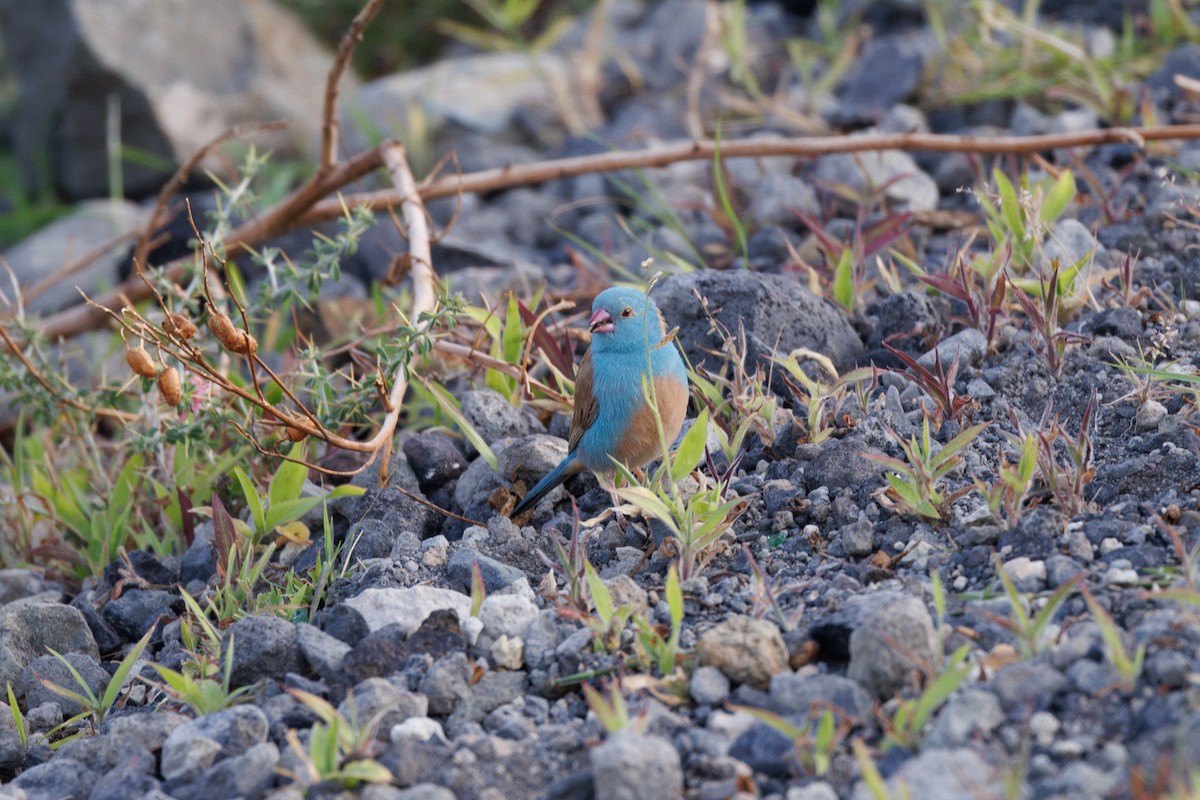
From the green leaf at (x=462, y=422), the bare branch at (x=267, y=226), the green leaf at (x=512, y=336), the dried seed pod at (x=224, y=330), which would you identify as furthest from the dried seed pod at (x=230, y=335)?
the bare branch at (x=267, y=226)

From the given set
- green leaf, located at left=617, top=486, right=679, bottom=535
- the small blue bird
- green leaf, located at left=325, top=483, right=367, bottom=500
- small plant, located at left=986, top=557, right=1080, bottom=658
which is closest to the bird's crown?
the small blue bird

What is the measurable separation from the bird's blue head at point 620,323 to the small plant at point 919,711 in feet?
3.87

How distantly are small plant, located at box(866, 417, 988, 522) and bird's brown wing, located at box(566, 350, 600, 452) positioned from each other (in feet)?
Result: 2.19

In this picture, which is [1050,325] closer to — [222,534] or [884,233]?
[884,233]

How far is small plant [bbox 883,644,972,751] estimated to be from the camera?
1.93 m

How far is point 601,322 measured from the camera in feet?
9.72

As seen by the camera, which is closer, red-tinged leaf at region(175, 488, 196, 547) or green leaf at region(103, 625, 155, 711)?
green leaf at region(103, 625, 155, 711)

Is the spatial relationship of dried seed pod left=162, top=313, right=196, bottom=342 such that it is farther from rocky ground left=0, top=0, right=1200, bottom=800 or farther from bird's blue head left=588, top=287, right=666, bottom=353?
bird's blue head left=588, top=287, right=666, bottom=353

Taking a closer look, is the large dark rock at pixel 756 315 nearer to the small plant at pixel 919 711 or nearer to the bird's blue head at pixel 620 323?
the bird's blue head at pixel 620 323

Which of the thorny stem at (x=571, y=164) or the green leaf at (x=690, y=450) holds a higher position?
the thorny stem at (x=571, y=164)

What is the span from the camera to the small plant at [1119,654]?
6.32ft

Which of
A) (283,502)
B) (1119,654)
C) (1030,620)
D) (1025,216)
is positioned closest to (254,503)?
(283,502)

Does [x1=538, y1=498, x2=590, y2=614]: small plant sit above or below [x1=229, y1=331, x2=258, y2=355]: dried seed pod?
below

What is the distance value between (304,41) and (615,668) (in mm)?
6060
